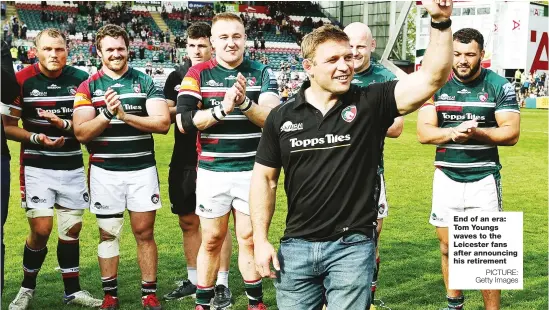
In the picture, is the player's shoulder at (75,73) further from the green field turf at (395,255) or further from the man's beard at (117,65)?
the green field turf at (395,255)

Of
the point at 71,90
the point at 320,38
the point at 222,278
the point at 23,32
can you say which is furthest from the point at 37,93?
the point at 23,32

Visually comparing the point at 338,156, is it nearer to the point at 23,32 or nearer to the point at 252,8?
the point at 23,32

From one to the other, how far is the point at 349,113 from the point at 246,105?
5.24 ft

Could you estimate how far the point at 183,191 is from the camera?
22.0 feet

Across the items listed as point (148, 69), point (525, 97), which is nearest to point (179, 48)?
point (148, 69)

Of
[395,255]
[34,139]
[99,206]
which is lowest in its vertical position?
[395,255]

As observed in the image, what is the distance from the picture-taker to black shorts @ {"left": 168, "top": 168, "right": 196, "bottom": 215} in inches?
263

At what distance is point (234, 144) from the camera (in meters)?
5.52

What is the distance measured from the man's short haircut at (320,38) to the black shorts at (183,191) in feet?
10.8

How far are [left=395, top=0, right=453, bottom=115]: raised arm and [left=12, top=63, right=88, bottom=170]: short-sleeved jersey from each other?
3573mm

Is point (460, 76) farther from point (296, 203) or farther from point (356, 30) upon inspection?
point (296, 203)

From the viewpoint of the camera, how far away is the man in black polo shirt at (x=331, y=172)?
362cm

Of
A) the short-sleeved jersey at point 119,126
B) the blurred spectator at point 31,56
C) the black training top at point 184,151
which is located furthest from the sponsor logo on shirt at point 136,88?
the blurred spectator at point 31,56

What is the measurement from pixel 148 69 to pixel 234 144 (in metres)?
35.2
